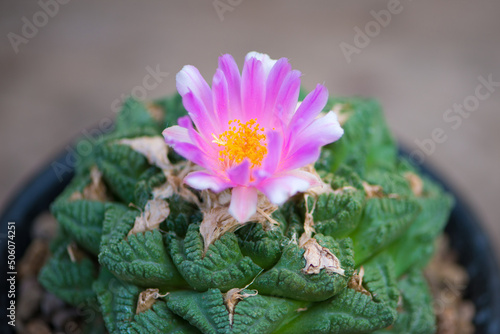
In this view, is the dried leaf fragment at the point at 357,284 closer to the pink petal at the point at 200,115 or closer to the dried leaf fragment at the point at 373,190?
the dried leaf fragment at the point at 373,190

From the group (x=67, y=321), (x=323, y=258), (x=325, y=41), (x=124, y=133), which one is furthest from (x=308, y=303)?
(x=325, y=41)

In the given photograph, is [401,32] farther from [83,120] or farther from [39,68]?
[39,68]

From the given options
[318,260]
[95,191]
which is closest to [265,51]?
[95,191]

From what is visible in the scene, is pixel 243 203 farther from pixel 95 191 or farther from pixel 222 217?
pixel 95 191

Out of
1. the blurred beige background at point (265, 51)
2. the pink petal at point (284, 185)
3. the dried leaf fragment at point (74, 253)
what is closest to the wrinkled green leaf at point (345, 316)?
the pink petal at point (284, 185)

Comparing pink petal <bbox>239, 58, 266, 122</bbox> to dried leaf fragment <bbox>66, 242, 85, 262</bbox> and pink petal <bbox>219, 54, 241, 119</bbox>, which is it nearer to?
pink petal <bbox>219, 54, 241, 119</bbox>
